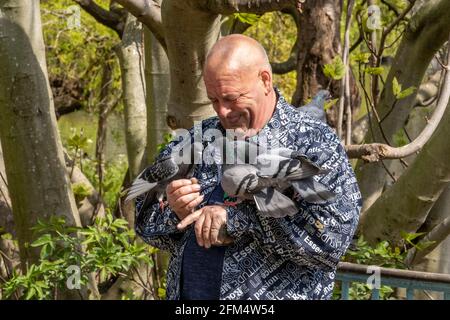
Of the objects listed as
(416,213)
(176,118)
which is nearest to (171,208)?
(176,118)

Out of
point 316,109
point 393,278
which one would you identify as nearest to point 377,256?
point 393,278

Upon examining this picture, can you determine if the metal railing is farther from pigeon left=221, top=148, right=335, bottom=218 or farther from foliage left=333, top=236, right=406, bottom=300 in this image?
pigeon left=221, top=148, right=335, bottom=218

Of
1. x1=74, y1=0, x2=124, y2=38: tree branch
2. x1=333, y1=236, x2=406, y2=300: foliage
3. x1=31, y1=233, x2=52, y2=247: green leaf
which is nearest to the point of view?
x1=31, y1=233, x2=52, y2=247: green leaf

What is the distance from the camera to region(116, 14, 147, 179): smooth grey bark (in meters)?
5.64

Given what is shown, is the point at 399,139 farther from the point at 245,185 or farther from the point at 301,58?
the point at 245,185

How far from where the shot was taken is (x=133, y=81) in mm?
5781

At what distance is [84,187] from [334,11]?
2125 mm

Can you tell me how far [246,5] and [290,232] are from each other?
3.50ft

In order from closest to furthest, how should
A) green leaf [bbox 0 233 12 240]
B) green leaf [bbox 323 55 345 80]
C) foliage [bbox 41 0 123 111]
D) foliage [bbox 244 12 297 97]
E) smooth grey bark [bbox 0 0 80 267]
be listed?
green leaf [bbox 323 55 345 80], smooth grey bark [bbox 0 0 80 267], green leaf [bbox 0 233 12 240], foliage [bbox 244 12 297 97], foliage [bbox 41 0 123 111]

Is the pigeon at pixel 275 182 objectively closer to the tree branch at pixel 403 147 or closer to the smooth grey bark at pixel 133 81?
the tree branch at pixel 403 147

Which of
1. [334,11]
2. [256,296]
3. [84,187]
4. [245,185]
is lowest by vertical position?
[84,187]

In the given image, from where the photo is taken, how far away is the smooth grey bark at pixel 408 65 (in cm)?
432

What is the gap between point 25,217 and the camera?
169 inches

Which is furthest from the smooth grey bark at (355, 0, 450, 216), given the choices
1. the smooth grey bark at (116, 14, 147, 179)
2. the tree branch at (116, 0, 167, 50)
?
the smooth grey bark at (116, 14, 147, 179)
